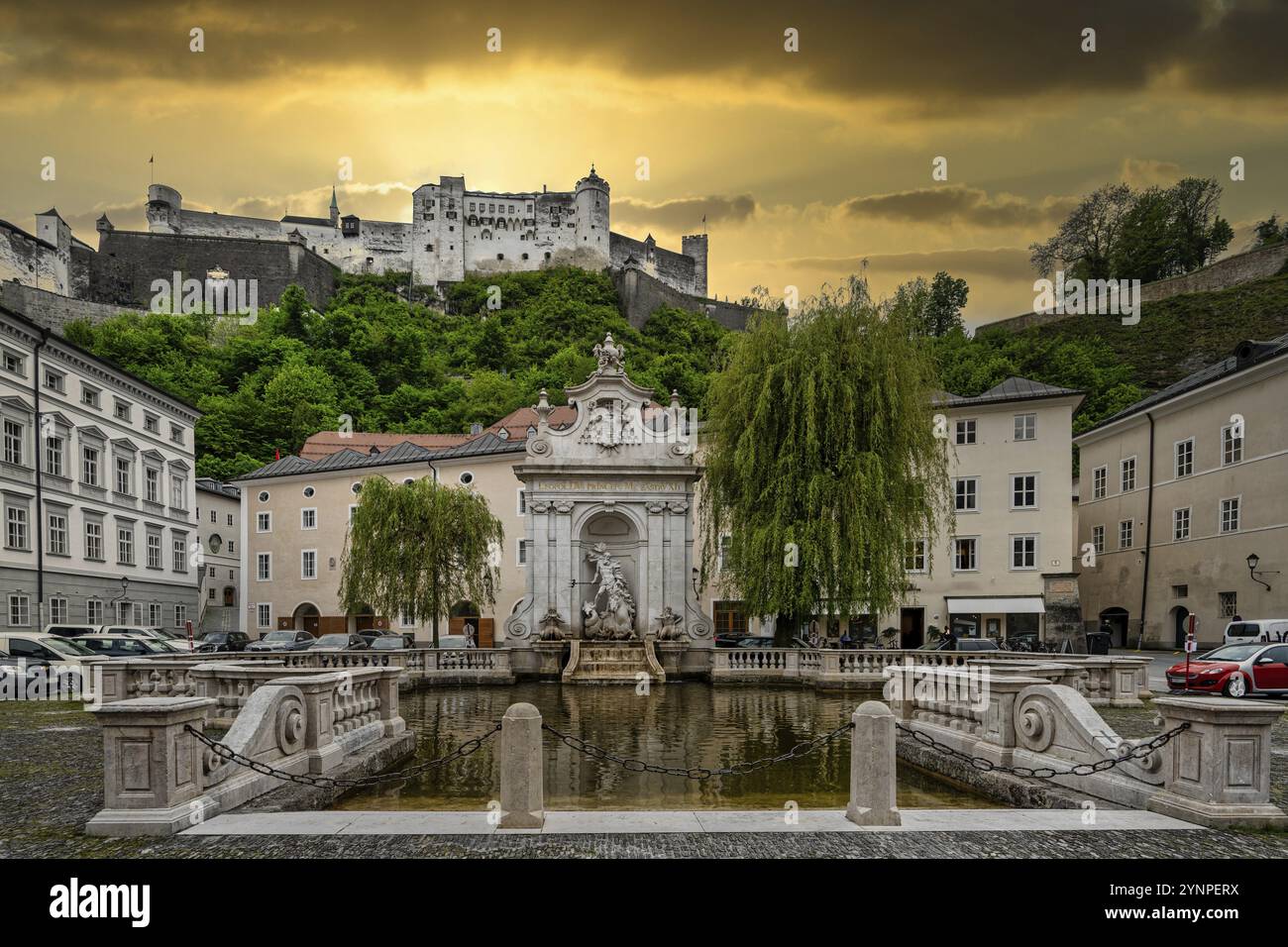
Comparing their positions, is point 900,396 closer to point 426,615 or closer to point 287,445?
point 426,615

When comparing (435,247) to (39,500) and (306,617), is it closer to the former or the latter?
(306,617)

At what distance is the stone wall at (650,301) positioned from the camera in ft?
406

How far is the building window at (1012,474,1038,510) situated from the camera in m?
40.6

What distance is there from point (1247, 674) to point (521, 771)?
19.2 meters

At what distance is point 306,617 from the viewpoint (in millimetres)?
51031

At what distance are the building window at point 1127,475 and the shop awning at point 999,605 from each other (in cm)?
917

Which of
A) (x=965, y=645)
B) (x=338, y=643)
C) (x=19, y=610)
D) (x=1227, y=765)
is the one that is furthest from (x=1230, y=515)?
(x=19, y=610)

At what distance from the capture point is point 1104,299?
82125 mm

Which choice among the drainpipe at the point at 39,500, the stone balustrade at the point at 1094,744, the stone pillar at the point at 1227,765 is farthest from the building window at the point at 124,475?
the stone pillar at the point at 1227,765

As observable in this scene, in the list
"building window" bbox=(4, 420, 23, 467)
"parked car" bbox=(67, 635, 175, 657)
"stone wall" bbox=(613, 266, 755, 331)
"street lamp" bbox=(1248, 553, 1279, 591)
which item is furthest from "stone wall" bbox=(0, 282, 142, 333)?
"street lamp" bbox=(1248, 553, 1279, 591)

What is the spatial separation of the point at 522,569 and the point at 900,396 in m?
26.9

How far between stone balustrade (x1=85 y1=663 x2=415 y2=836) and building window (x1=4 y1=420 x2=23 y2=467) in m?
30.0

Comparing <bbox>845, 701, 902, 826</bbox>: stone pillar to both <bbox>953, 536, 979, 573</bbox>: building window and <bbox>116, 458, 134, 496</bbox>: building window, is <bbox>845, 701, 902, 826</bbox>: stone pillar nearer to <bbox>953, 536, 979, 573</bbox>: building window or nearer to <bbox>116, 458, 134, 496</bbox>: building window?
<bbox>953, 536, 979, 573</bbox>: building window
